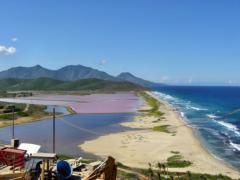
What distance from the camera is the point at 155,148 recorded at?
4244cm

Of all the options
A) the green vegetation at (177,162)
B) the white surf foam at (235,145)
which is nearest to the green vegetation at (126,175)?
the green vegetation at (177,162)

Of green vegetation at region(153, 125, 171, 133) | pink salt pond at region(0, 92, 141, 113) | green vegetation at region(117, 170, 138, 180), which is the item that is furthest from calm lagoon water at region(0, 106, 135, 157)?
pink salt pond at region(0, 92, 141, 113)

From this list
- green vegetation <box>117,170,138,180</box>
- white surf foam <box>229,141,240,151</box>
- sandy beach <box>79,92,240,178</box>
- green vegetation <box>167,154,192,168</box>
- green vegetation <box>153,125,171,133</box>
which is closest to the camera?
green vegetation <box>117,170,138,180</box>

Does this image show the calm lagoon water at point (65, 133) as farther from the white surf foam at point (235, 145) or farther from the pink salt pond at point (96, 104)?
the pink salt pond at point (96, 104)

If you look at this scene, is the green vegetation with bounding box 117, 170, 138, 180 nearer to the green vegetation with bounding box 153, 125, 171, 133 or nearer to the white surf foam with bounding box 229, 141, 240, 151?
the white surf foam with bounding box 229, 141, 240, 151

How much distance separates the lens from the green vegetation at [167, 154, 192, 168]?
1308 inches

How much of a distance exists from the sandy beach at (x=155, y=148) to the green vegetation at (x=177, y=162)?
528 mm

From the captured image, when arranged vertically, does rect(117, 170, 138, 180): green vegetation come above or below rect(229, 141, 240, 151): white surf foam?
above

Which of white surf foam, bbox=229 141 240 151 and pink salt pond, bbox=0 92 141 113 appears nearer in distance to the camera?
white surf foam, bbox=229 141 240 151

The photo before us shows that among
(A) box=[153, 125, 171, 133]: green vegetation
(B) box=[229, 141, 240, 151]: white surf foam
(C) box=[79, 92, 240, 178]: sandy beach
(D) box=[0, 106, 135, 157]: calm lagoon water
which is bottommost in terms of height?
(D) box=[0, 106, 135, 157]: calm lagoon water

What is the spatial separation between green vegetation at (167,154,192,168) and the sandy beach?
528mm

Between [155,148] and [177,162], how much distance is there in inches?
317

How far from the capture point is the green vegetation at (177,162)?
33219mm

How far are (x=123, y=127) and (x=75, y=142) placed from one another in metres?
15.8
